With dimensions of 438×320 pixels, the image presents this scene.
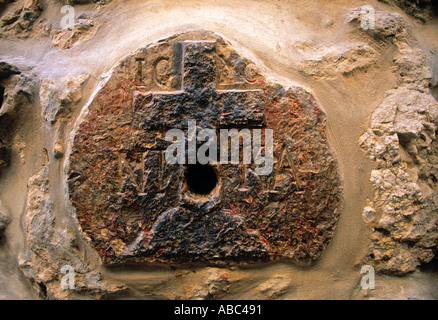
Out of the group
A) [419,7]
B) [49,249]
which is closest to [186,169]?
[49,249]

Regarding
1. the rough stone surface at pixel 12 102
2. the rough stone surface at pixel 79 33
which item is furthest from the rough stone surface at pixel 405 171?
the rough stone surface at pixel 12 102

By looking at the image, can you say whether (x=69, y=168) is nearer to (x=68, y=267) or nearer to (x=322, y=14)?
(x=68, y=267)

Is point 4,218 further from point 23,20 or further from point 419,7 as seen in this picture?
point 419,7

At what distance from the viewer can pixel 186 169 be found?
1.35 m

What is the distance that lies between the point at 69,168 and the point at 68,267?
451 mm

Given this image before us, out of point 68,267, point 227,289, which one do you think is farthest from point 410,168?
point 68,267

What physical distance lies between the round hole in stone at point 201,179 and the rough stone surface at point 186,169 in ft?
0.21

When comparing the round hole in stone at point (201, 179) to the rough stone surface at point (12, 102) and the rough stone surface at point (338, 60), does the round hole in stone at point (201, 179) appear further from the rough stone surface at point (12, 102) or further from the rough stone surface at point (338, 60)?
the rough stone surface at point (12, 102)

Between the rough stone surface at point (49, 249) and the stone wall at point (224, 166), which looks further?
the rough stone surface at point (49, 249)

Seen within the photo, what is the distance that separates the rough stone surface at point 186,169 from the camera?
4.41ft

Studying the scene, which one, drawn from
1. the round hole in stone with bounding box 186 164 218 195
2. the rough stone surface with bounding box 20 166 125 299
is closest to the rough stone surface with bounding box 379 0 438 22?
the round hole in stone with bounding box 186 164 218 195

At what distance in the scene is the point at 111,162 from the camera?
1359mm

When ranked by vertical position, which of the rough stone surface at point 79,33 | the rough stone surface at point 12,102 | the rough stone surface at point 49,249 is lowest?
the rough stone surface at point 49,249

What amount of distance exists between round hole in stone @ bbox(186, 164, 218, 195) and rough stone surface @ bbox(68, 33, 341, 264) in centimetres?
6
